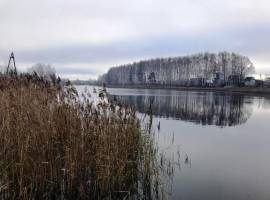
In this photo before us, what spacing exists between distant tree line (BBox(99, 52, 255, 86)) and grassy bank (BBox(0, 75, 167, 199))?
84601 millimetres

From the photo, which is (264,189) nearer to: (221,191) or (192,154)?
(221,191)

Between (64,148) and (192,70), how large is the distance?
122 metres

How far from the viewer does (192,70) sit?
413 feet

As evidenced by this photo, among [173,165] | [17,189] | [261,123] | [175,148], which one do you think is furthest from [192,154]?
[261,123]

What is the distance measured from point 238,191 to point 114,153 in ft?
11.0

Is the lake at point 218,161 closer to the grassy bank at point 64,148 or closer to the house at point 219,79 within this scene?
the grassy bank at point 64,148

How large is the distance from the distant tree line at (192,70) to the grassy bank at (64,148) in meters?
84.6

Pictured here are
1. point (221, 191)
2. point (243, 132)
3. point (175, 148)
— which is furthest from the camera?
point (243, 132)

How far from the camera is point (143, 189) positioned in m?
7.41

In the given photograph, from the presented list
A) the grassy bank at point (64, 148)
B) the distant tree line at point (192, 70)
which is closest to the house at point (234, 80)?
the distant tree line at point (192, 70)

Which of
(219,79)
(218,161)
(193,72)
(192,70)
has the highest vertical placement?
(192,70)

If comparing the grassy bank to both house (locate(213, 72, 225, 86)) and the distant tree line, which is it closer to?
the distant tree line

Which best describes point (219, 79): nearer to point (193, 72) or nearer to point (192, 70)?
point (193, 72)

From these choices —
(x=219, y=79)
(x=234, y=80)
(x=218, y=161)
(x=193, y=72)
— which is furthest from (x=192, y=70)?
(x=218, y=161)
